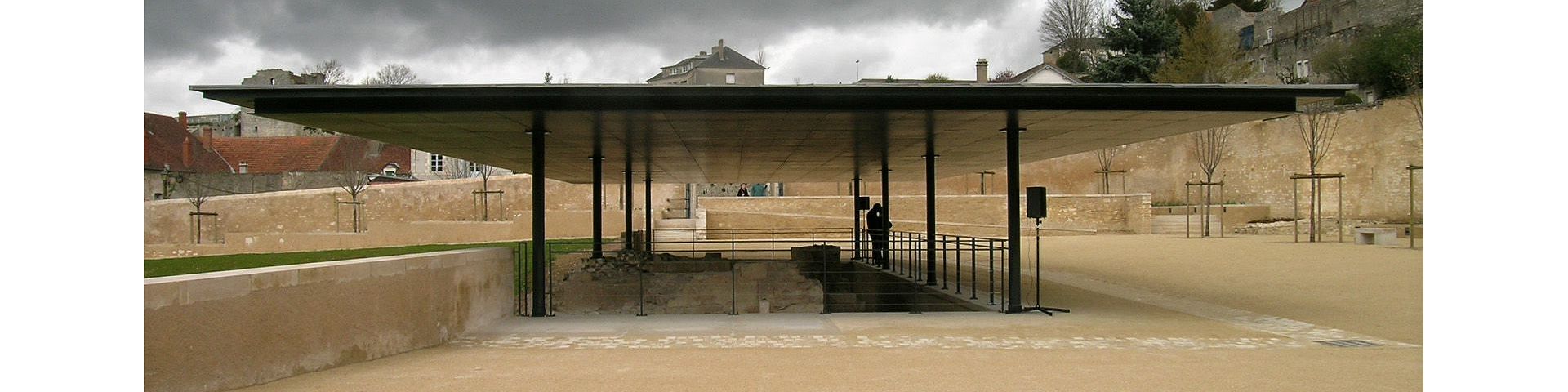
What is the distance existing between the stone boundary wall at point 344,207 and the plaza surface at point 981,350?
68.2ft

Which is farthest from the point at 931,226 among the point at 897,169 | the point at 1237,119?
the point at 897,169

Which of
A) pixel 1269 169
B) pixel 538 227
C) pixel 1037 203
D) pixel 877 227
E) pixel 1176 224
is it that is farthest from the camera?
pixel 1269 169

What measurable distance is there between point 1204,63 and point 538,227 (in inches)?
1526

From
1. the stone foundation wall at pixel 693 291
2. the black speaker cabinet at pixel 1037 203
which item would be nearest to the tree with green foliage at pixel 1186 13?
the stone foundation wall at pixel 693 291

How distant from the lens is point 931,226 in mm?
14984

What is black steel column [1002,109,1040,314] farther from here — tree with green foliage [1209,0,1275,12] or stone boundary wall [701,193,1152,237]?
tree with green foliage [1209,0,1275,12]

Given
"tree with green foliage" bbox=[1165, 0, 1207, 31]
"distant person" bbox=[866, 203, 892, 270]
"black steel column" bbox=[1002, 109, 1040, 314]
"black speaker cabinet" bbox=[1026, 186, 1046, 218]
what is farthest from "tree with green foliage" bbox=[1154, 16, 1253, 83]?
"black speaker cabinet" bbox=[1026, 186, 1046, 218]

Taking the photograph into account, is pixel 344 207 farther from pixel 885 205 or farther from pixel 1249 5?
pixel 1249 5

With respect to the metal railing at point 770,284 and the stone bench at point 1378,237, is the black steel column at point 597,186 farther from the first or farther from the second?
the stone bench at point 1378,237

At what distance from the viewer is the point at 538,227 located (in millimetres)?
10820

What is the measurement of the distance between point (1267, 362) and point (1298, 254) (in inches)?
587

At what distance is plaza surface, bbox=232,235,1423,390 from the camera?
6.26 metres

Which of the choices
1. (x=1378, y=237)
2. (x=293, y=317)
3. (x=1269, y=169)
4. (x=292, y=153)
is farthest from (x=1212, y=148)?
(x=292, y=153)

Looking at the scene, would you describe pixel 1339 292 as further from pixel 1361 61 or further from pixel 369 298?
pixel 1361 61
